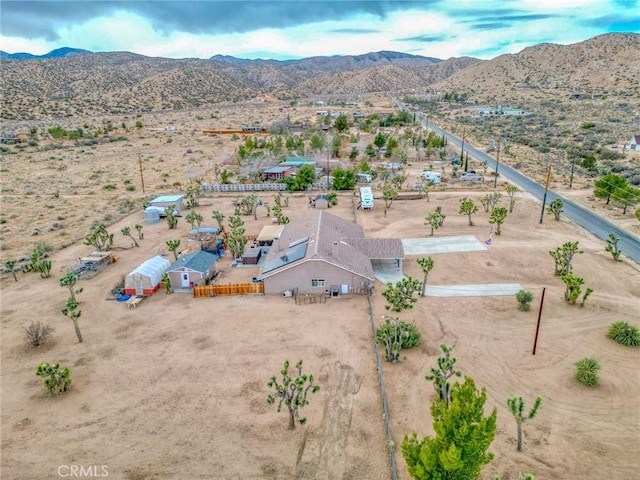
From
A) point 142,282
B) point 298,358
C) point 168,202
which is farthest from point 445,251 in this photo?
point 168,202

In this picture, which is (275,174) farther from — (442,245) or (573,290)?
(573,290)

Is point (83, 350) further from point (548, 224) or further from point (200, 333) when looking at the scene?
point (548, 224)

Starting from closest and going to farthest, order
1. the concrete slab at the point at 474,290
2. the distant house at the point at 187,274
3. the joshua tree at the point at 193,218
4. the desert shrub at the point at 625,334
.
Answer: the desert shrub at the point at 625,334 → the concrete slab at the point at 474,290 → the distant house at the point at 187,274 → the joshua tree at the point at 193,218

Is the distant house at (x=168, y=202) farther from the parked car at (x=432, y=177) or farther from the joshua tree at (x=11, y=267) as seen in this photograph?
the parked car at (x=432, y=177)

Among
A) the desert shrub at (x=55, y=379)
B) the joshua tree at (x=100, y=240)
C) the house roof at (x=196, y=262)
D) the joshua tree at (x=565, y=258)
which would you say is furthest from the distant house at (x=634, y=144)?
the desert shrub at (x=55, y=379)

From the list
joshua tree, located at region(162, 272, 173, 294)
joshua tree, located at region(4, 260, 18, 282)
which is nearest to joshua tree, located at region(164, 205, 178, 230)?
joshua tree, located at region(4, 260, 18, 282)

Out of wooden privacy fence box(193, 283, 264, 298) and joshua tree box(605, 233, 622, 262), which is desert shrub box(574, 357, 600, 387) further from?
wooden privacy fence box(193, 283, 264, 298)
